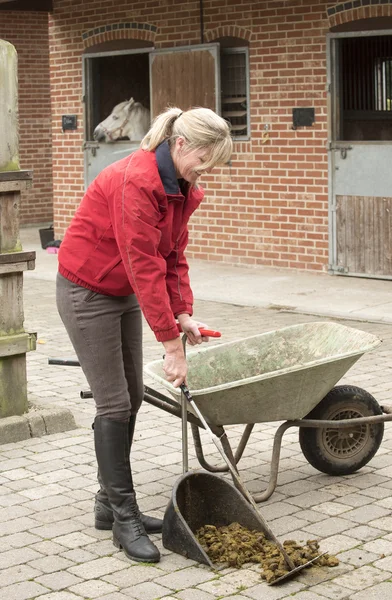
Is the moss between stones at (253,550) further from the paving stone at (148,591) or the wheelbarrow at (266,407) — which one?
the paving stone at (148,591)

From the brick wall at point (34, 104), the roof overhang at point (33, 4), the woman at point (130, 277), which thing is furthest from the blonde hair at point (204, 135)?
the brick wall at point (34, 104)

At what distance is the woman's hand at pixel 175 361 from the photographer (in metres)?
4.64

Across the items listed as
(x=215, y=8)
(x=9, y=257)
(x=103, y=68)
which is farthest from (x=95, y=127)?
(x=9, y=257)

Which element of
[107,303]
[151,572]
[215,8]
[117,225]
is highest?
[215,8]

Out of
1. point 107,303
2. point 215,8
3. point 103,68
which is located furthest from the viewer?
point 103,68

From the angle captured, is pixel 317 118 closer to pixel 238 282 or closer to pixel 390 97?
pixel 390 97

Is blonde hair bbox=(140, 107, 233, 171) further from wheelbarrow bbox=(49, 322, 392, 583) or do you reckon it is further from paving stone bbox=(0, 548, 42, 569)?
paving stone bbox=(0, 548, 42, 569)

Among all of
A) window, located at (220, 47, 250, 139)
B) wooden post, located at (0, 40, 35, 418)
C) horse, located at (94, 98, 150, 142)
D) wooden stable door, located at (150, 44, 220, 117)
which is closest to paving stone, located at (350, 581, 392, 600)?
wooden post, located at (0, 40, 35, 418)

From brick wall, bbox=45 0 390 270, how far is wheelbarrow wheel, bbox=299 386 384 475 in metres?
6.54

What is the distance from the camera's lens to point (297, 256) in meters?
12.6

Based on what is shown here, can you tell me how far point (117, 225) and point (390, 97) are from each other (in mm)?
8110

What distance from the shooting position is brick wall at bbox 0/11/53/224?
18.3 meters

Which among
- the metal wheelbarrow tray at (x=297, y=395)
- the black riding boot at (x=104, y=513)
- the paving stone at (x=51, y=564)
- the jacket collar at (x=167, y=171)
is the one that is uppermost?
the jacket collar at (x=167, y=171)

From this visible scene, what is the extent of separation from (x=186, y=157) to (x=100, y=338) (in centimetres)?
83
